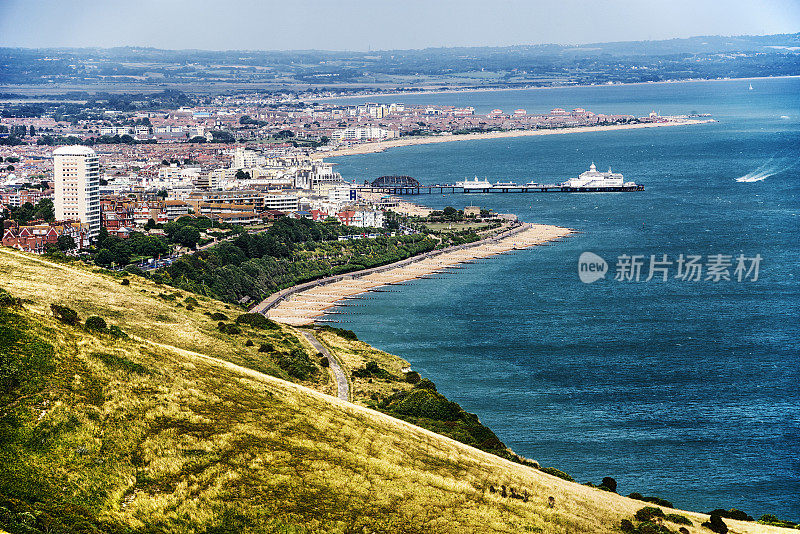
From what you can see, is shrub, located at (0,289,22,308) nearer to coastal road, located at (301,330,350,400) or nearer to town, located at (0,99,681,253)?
coastal road, located at (301,330,350,400)

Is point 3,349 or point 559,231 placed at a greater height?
point 3,349

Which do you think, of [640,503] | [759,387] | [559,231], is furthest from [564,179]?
[640,503]

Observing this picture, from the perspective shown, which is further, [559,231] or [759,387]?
[559,231]

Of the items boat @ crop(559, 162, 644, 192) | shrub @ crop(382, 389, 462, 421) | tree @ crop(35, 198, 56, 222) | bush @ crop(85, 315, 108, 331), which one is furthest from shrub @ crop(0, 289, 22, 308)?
boat @ crop(559, 162, 644, 192)

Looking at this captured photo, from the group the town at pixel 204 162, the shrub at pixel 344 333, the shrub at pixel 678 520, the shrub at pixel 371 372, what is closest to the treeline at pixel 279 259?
the town at pixel 204 162

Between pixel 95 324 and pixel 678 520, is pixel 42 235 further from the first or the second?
pixel 678 520

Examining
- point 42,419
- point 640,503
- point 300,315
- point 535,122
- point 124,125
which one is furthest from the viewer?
point 535,122

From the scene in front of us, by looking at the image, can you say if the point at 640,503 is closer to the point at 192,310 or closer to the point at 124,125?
the point at 192,310
